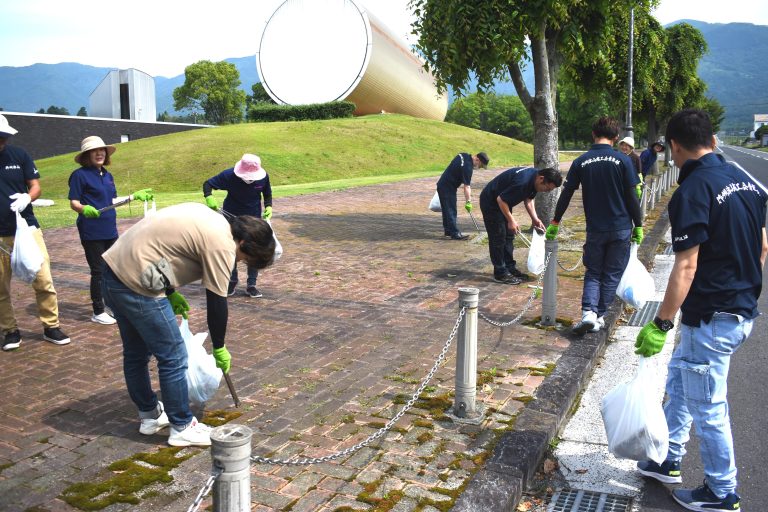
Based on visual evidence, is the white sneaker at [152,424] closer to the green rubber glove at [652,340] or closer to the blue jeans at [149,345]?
the blue jeans at [149,345]

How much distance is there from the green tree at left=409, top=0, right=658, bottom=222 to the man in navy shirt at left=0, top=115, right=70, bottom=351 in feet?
22.5

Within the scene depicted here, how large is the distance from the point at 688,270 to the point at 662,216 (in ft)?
42.9

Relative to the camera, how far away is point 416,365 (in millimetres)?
5426

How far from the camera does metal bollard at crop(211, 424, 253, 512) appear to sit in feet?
7.24

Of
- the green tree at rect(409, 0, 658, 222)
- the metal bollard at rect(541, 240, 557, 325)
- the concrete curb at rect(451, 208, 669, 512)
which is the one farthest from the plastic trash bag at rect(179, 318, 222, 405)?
the green tree at rect(409, 0, 658, 222)

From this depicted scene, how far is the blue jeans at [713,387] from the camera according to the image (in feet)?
10.9

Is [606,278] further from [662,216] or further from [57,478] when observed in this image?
[662,216]

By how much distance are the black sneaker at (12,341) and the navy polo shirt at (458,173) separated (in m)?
7.42

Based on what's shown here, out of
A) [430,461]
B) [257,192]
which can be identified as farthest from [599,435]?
[257,192]

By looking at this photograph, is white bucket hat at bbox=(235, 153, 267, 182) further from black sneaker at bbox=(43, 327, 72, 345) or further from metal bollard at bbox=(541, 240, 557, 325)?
metal bollard at bbox=(541, 240, 557, 325)

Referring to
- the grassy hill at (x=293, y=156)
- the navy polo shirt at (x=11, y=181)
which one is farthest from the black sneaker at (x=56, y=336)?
the grassy hill at (x=293, y=156)

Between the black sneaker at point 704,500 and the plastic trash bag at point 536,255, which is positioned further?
the plastic trash bag at point 536,255

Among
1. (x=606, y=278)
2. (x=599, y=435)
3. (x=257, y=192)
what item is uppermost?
(x=257, y=192)

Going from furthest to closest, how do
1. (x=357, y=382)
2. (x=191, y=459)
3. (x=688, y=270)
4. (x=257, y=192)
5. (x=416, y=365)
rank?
(x=257, y=192), (x=416, y=365), (x=357, y=382), (x=191, y=459), (x=688, y=270)
